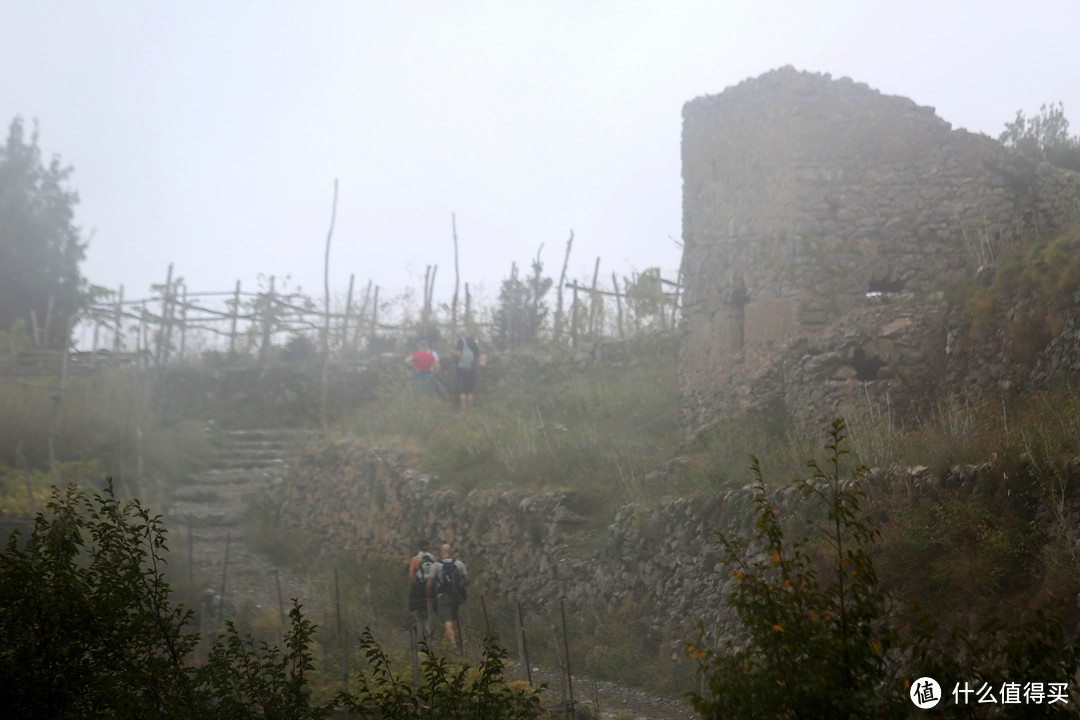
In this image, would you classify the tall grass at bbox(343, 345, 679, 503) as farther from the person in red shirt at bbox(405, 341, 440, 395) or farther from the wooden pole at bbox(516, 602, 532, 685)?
Answer: the wooden pole at bbox(516, 602, 532, 685)

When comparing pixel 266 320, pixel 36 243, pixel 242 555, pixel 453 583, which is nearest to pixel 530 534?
pixel 453 583

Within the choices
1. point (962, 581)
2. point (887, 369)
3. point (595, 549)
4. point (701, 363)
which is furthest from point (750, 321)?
point (962, 581)

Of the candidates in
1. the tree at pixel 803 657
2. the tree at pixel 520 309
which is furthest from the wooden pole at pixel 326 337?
the tree at pixel 803 657

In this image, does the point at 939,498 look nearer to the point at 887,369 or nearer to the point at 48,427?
the point at 887,369

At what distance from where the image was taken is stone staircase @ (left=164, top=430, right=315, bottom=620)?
10242 millimetres

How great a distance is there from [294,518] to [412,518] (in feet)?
8.78

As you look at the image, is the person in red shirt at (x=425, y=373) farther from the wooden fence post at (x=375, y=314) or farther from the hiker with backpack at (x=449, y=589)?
the hiker with backpack at (x=449, y=589)

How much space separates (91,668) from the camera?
430 centimetres

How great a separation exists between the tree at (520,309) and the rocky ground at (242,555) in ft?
17.1

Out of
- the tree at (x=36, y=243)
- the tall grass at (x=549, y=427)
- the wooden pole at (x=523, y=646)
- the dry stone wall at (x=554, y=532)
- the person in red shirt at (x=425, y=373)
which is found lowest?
the wooden pole at (x=523, y=646)

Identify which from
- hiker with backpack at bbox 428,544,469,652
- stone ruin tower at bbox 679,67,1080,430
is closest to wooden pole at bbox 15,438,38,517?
hiker with backpack at bbox 428,544,469,652

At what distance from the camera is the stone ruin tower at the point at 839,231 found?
378 inches

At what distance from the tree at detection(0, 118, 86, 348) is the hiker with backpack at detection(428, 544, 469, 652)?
55.5 feet

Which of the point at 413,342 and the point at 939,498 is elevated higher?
the point at 413,342
